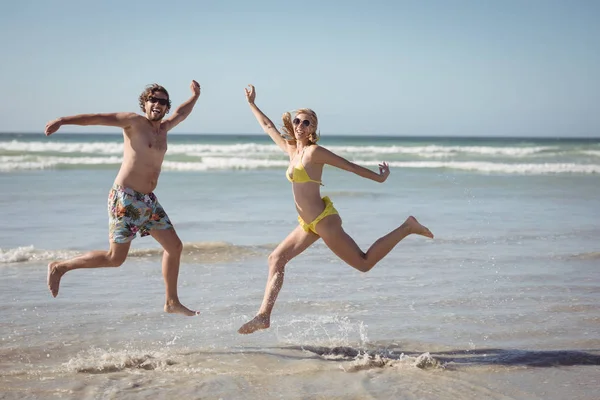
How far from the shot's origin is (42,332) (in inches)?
227

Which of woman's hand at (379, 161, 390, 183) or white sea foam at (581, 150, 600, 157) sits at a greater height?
woman's hand at (379, 161, 390, 183)

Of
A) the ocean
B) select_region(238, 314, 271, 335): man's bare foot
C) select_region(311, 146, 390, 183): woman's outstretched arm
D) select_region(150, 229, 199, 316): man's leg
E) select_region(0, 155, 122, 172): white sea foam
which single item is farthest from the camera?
select_region(0, 155, 122, 172): white sea foam

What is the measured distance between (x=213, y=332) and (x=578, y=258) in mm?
5192

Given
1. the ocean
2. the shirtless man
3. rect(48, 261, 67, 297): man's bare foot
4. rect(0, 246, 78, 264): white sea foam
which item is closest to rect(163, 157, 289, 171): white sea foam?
the ocean

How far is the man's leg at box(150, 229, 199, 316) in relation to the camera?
18.3 feet

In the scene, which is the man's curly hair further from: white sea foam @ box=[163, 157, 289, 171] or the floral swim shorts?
white sea foam @ box=[163, 157, 289, 171]

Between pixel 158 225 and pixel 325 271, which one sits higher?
pixel 158 225

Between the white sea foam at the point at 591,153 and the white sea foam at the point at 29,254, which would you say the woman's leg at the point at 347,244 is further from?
the white sea foam at the point at 591,153

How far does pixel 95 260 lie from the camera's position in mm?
5496

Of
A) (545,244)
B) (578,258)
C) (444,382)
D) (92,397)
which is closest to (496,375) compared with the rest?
(444,382)

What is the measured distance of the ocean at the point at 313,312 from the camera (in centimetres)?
473

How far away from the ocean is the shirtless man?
70 centimetres

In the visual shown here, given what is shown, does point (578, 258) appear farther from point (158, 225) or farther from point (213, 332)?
point (158, 225)

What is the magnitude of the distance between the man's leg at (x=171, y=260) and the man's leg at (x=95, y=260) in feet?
0.89
